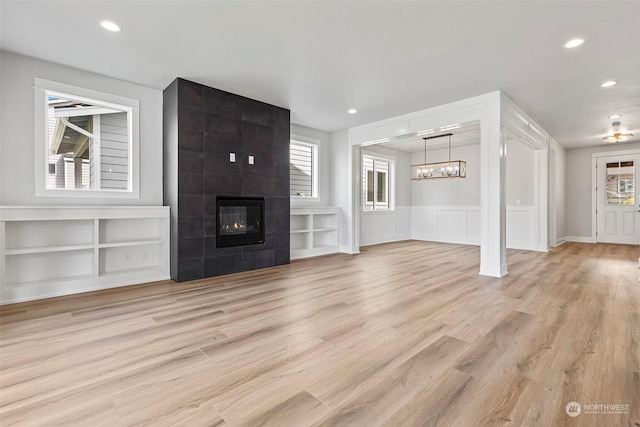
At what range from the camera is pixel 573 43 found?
10.2ft

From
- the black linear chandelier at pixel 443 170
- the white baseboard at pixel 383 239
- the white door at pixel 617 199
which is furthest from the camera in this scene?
the white baseboard at pixel 383 239

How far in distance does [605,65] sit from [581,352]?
11.3 ft

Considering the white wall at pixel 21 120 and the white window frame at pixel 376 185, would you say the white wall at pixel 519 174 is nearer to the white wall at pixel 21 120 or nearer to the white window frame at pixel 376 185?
the white window frame at pixel 376 185

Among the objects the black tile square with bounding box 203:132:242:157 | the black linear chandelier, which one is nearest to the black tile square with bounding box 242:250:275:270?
the black tile square with bounding box 203:132:242:157

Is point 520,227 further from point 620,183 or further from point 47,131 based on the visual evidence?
point 47,131

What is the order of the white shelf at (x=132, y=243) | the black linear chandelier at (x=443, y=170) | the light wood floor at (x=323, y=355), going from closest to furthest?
the light wood floor at (x=323, y=355) < the white shelf at (x=132, y=243) < the black linear chandelier at (x=443, y=170)

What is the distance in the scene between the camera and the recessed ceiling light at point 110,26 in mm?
2859

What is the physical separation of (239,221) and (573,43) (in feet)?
15.4

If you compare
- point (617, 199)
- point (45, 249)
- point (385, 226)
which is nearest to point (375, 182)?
point (385, 226)

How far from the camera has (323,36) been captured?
121 inches

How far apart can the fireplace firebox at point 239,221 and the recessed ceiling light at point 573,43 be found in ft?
14.3

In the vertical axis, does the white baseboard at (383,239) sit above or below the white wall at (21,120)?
below

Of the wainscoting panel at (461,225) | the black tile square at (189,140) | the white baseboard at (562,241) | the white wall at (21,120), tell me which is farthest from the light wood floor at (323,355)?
the white baseboard at (562,241)

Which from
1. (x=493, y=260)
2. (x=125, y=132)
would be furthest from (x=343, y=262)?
(x=125, y=132)
